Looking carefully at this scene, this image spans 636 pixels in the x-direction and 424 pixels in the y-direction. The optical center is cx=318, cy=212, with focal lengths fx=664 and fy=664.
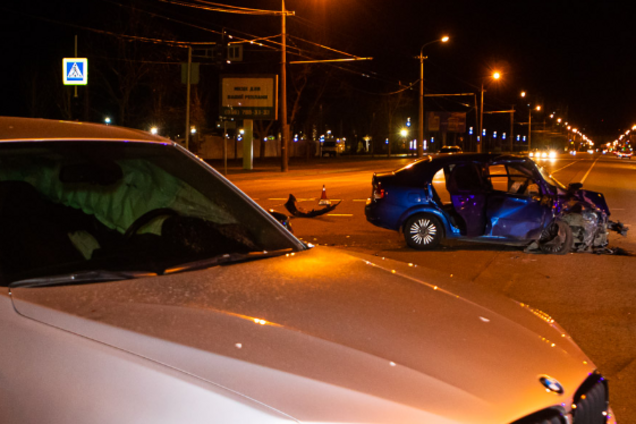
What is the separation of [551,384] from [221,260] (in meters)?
1.38

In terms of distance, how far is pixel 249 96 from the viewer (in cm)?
4291

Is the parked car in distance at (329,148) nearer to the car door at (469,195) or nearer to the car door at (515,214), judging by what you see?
the car door at (469,195)

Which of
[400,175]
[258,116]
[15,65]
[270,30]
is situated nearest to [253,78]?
[258,116]

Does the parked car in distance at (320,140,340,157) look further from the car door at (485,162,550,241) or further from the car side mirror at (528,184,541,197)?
the car door at (485,162,550,241)

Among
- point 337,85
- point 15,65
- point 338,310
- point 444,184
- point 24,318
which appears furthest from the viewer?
point 337,85

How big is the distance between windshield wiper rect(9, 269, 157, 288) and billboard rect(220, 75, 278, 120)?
4055 centimetres

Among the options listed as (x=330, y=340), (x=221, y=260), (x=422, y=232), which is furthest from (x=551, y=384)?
(x=422, y=232)

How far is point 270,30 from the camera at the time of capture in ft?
174

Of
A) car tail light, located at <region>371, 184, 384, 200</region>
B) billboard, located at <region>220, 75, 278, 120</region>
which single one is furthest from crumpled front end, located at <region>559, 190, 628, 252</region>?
billboard, located at <region>220, 75, 278, 120</region>

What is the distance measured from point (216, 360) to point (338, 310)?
0.57 meters

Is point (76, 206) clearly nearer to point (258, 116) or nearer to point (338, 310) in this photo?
point (338, 310)

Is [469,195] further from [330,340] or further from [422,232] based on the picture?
[330,340]

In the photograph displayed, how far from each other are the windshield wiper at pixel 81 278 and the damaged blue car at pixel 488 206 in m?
8.29

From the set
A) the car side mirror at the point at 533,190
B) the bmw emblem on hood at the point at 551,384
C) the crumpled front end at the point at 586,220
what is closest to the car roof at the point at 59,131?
the bmw emblem on hood at the point at 551,384
